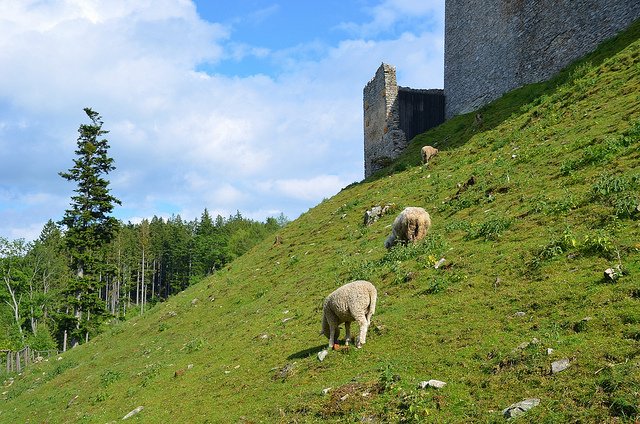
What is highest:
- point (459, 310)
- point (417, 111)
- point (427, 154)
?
point (417, 111)

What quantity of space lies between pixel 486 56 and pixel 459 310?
1428 inches

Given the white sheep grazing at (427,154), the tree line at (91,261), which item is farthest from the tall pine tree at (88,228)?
the white sheep grazing at (427,154)

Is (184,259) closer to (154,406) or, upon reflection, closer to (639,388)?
(154,406)

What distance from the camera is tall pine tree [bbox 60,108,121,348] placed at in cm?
4941

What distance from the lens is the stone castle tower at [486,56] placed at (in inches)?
1227

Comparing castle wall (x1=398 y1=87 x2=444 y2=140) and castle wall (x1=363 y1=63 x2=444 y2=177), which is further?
castle wall (x1=398 y1=87 x2=444 y2=140)

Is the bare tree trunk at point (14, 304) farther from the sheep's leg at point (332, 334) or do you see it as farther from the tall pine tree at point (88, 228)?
the sheep's leg at point (332, 334)

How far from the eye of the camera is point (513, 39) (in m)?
38.3

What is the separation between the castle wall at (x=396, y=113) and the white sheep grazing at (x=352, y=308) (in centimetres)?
3421

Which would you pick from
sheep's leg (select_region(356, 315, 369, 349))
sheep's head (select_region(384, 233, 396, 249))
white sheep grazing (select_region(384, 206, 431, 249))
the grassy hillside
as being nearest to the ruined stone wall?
the grassy hillside

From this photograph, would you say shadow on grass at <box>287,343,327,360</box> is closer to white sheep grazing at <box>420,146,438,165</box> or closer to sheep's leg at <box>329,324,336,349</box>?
sheep's leg at <box>329,324,336,349</box>

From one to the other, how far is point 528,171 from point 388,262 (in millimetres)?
7061

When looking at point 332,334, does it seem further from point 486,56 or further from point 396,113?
point 396,113

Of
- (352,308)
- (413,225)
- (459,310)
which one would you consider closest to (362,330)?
(352,308)
